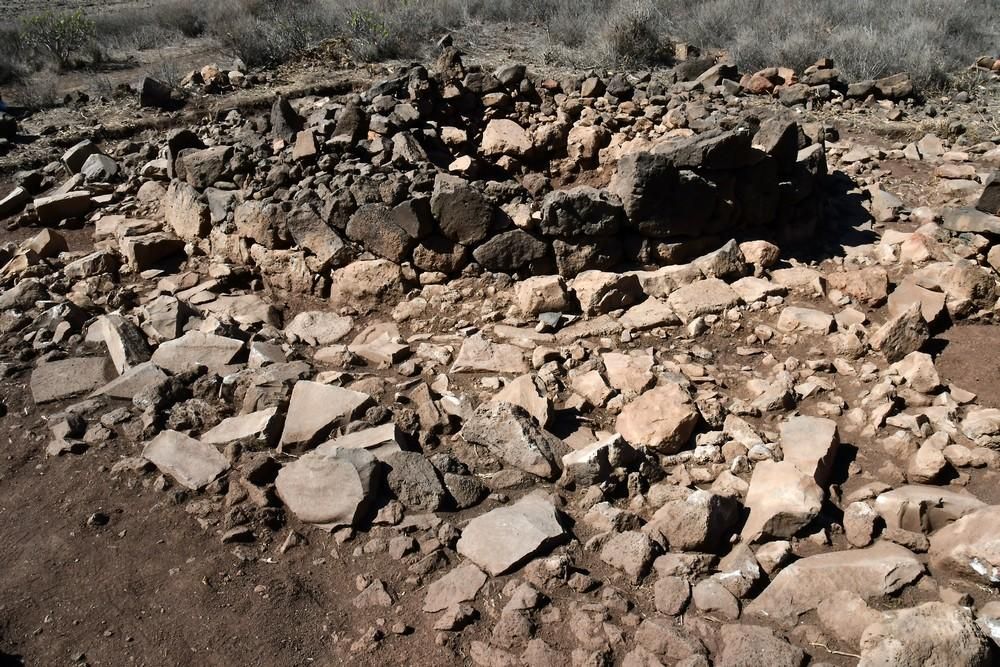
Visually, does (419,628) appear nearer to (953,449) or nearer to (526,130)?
(953,449)

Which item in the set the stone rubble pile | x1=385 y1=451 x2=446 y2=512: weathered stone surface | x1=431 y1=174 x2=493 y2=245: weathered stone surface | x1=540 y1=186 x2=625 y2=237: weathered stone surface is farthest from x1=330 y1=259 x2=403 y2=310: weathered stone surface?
x1=385 y1=451 x2=446 y2=512: weathered stone surface

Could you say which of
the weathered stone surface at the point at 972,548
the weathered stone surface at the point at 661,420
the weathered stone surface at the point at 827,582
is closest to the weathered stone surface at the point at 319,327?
the weathered stone surface at the point at 661,420

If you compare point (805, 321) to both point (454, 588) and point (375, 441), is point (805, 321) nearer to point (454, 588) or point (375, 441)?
point (375, 441)

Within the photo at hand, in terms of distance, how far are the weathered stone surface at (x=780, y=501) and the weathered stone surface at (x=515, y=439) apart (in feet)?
3.26

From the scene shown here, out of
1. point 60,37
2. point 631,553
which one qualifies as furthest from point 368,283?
point 60,37

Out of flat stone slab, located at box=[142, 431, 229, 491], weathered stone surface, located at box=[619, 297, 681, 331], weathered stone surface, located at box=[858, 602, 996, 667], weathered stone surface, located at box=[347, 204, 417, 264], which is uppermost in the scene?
weathered stone surface, located at box=[347, 204, 417, 264]

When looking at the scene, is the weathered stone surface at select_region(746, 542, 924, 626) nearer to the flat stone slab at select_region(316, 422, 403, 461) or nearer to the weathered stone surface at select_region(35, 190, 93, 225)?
the flat stone slab at select_region(316, 422, 403, 461)

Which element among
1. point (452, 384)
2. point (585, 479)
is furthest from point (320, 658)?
point (452, 384)

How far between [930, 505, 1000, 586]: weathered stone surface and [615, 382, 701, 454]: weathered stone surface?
4.20ft

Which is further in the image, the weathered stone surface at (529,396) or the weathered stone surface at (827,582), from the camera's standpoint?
the weathered stone surface at (529,396)

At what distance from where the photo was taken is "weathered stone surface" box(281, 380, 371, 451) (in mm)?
4184

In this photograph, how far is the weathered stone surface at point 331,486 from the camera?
3.66 metres

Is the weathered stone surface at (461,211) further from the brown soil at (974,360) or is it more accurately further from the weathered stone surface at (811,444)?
the brown soil at (974,360)

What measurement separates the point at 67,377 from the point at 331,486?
7.85 ft
